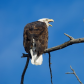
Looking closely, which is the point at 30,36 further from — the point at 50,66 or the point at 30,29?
the point at 50,66

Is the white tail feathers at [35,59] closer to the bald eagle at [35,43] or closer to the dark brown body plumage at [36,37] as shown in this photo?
the bald eagle at [35,43]

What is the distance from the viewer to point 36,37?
13.7 ft

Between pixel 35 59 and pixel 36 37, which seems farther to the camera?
pixel 36 37

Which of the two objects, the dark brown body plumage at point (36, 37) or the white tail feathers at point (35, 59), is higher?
the dark brown body plumage at point (36, 37)

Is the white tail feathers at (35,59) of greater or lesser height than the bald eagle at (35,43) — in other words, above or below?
below

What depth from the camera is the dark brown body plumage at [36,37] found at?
13.2ft

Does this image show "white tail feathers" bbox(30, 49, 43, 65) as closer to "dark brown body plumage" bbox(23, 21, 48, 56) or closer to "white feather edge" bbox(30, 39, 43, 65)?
"white feather edge" bbox(30, 39, 43, 65)

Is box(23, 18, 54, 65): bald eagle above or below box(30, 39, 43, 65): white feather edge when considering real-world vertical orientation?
above

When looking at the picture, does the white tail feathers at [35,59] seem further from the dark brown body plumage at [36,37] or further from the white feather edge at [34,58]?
the dark brown body plumage at [36,37]

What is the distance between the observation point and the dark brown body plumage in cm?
402

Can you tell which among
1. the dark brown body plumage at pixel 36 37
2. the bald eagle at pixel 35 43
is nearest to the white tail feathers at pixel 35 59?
the bald eagle at pixel 35 43

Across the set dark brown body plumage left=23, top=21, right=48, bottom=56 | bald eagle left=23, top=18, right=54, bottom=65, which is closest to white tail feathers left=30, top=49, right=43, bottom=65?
bald eagle left=23, top=18, right=54, bottom=65

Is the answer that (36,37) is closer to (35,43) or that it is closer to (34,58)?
(35,43)

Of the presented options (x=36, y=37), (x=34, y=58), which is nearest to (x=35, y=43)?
(x=36, y=37)
